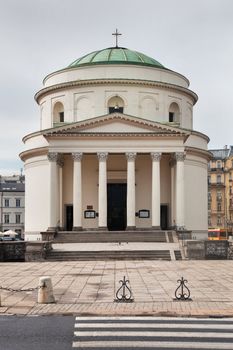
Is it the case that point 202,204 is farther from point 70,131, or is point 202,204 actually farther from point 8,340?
point 8,340

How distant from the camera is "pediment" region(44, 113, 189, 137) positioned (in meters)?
53.9

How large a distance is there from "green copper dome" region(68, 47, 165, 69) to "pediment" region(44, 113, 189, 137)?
12.2m

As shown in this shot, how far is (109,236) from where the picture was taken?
166 ft

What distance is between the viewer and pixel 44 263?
35.9m

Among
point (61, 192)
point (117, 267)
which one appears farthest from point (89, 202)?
point (117, 267)

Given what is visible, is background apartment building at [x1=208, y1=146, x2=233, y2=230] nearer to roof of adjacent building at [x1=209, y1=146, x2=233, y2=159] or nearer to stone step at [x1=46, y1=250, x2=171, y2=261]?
roof of adjacent building at [x1=209, y1=146, x2=233, y2=159]

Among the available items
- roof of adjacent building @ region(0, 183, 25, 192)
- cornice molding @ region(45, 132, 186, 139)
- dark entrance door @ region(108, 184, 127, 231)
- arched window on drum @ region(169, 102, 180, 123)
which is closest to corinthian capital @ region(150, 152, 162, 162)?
cornice molding @ region(45, 132, 186, 139)

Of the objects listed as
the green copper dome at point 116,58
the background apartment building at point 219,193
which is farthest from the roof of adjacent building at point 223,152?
the green copper dome at point 116,58

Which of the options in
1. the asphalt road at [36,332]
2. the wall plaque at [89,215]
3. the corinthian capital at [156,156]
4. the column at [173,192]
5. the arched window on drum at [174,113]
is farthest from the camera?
the arched window on drum at [174,113]

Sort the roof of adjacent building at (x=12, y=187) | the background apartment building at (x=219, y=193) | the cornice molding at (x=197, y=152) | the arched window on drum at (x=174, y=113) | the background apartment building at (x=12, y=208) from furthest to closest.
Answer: the roof of adjacent building at (x=12, y=187)
the background apartment building at (x=12, y=208)
the background apartment building at (x=219, y=193)
the arched window on drum at (x=174, y=113)
the cornice molding at (x=197, y=152)

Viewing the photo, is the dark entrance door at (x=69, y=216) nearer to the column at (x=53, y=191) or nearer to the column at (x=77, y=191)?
the column at (x=53, y=191)

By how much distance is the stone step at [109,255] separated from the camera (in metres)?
38.1

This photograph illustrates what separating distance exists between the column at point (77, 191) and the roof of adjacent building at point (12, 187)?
8326 centimetres

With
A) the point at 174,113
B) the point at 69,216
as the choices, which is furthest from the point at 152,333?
the point at 174,113
